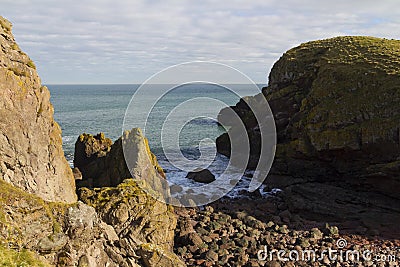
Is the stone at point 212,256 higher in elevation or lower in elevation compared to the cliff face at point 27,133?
lower

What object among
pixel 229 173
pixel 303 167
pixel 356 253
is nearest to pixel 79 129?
pixel 229 173

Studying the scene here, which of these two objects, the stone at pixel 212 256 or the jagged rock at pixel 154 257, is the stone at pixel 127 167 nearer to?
the stone at pixel 212 256

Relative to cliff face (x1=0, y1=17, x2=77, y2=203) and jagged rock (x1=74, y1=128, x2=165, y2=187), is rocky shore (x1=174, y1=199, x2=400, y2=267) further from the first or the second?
cliff face (x1=0, y1=17, x2=77, y2=203)

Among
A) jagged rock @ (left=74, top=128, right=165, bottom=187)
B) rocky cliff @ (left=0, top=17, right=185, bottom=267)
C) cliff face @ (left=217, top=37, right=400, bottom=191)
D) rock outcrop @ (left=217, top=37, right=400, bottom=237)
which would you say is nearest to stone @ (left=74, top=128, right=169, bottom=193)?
jagged rock @ (left=74, top=128, right=165, bottom=187)

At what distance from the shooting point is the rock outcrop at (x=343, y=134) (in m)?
24.5

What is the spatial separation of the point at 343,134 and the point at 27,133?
23.3 m

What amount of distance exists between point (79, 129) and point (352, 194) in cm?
4847

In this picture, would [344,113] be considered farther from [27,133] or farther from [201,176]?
[27,133]

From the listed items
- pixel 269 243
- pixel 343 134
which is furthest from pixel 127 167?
pixel 343 134

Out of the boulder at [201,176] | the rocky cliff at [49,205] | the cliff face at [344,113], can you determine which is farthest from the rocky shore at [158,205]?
the boulder at [201,176]

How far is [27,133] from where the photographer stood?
43.3ft

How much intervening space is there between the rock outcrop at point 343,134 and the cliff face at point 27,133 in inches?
646

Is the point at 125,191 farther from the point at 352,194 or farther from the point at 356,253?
the point at 352,194

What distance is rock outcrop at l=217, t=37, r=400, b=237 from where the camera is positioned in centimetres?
2446
